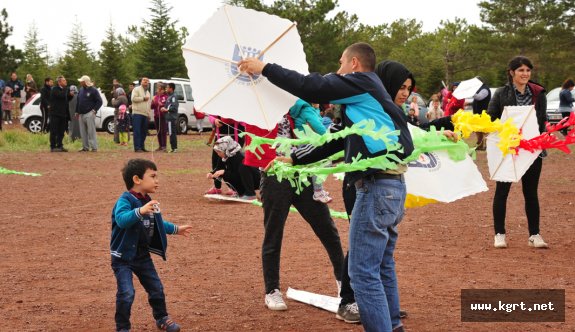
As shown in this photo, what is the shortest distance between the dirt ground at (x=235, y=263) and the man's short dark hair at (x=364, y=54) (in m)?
2.00

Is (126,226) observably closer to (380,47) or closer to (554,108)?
(554,108)

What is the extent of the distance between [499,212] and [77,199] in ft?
23.1

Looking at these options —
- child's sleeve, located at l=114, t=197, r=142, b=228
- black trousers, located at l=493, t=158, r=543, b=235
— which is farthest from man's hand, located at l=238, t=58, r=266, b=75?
black trousers, located at l=493, t=158, r=543, b=235

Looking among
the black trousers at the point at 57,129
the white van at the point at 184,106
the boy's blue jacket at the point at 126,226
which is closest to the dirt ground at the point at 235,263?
the boy's blue jacket at the point at 126,226

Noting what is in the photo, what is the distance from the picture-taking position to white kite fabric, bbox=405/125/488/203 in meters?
6.19

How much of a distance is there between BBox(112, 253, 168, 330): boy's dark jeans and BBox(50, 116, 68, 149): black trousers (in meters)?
17.1

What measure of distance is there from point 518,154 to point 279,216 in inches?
122

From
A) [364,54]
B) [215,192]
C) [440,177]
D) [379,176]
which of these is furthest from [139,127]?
[379,176]

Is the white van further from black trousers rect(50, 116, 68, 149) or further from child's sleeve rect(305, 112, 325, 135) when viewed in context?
child's sleeve rect(305, 112, 325, 135)

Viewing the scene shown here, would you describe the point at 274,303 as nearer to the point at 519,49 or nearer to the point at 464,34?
the point at 519,49

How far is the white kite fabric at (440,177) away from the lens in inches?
244

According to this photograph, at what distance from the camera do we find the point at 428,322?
5.94 m

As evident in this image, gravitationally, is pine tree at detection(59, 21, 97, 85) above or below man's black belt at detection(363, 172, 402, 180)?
above

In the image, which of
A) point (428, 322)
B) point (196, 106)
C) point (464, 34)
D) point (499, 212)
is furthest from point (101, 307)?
point (464, 34)
